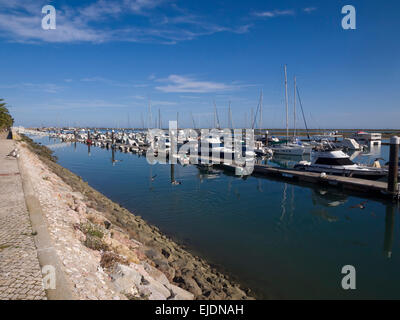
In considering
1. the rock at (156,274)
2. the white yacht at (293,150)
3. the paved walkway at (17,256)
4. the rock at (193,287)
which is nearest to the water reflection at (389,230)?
the rock at (193,287)

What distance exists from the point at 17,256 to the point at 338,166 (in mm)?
33417

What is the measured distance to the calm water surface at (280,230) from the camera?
1180cm

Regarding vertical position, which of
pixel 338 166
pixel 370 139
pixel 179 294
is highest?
pixel 370 139

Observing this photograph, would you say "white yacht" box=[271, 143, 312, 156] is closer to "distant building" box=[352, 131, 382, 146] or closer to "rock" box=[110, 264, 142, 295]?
"distant building" box=[352, 131, 382, 146]

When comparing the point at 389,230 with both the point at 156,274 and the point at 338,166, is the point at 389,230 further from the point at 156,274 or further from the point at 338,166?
the point at 156,274

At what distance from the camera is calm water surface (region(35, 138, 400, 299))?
465 inches

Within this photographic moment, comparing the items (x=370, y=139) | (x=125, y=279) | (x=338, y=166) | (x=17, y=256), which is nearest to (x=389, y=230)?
(x=338, y=166)

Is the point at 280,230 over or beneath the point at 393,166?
beneath

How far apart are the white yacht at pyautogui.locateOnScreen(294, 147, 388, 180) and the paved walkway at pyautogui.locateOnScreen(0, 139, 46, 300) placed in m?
32.0

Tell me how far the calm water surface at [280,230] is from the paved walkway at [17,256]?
27.9 feet

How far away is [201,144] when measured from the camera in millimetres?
55219

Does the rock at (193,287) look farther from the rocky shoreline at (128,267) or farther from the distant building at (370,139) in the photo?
the distant building at (370,139)

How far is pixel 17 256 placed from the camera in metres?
6.63
